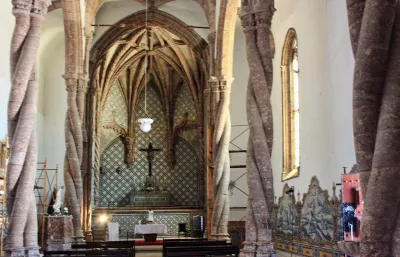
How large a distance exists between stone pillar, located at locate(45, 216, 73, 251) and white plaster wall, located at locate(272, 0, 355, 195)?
578 cm

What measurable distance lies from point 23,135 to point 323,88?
6.05 m

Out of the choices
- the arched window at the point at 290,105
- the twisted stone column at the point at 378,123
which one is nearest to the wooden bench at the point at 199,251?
the arched window at the point at 290,105

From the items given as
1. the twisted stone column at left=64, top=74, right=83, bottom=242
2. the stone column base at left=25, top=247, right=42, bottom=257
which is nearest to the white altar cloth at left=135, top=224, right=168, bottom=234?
the twisted stone column at left=64, top=74, right=83, bottom=242

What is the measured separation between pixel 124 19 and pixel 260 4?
571 inches

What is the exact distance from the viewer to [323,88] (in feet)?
36.9

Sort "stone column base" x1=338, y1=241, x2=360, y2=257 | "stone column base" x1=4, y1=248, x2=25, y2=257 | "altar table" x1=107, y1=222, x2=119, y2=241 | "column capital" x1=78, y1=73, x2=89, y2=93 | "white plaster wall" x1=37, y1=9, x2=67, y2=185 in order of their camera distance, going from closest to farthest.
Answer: "stone column base" x1=338, y1=241, x2=360, y2=257
"stone column base" x1=4, y1=248, x2=25, y2=257
"column capital" x1=78, y1=73, x2=89, y2=93
"white plaster wall" x1=37, y1=9, x2=67, y2=185
"altar table" x1=107, y1=222, x2=119, y2=241

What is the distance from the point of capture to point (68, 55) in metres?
17.7

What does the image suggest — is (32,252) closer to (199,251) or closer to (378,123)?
(199,251)

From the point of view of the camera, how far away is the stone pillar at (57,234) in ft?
45.3

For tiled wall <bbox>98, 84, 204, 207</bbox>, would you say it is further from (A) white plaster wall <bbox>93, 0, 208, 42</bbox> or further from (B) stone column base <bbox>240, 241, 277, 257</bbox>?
(B) stone column base <bbox>240, 241, 277, 257</bbox>

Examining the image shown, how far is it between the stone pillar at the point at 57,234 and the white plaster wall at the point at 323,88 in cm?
578

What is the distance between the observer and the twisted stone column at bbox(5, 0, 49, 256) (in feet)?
30.8

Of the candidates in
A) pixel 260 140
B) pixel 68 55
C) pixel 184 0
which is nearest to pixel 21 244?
pixel 260 140

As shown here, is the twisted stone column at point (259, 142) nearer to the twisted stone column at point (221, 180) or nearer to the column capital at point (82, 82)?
the twisted stone column at point (221, 180)
